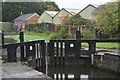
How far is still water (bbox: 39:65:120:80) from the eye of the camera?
24.6 feet

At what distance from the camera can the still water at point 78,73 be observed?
7.50 m

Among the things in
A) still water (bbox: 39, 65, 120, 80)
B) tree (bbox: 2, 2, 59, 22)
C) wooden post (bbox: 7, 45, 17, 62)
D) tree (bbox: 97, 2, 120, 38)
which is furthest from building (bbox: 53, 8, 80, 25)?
wooden post (bbox: 7, 45, 17, 62)

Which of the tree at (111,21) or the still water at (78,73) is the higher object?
the tree at (111,21)

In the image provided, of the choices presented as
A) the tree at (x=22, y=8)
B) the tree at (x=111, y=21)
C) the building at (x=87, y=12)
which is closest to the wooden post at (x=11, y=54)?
the tree at (x=111, y=21)

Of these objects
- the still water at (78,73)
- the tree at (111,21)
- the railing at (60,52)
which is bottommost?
the still water at (78,73)

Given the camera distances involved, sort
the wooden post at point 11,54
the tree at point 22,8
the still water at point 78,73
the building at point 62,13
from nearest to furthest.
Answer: the wooden post at point 11,54 < the still water at point 78,73 < the building at point 62,13 < the tree at point 22,8

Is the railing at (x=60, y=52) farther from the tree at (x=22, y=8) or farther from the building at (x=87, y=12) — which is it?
the tree at (x=22, y=8)

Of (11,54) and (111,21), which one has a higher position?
(111,21)

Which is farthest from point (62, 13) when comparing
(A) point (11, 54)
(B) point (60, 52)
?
(A) point (11, 54)

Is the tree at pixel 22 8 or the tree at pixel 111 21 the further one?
the tree at pixel 22 8

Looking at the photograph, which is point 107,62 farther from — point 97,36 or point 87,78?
point 97,36

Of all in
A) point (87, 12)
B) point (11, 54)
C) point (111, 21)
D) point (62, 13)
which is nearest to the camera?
point (11, 54)

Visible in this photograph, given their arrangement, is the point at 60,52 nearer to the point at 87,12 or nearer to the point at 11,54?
the point at 11,54

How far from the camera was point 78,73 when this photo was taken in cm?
805
